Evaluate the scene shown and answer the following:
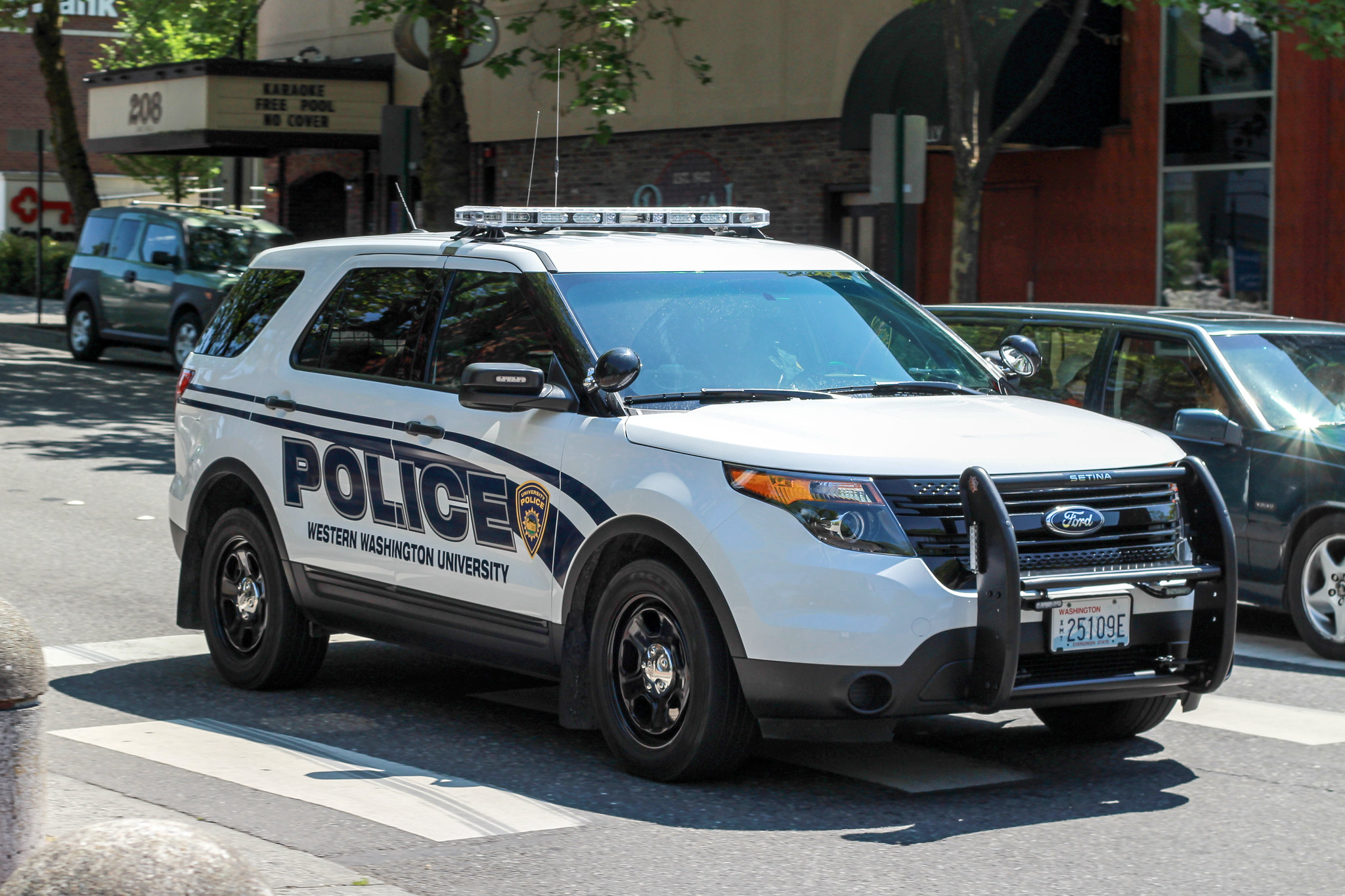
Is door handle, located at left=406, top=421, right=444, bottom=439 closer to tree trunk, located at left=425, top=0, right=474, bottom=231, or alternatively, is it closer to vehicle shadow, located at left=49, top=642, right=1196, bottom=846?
vehicle shadow, located at left=49, top=642, right=1196, bottom=846

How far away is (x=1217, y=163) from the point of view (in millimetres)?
18703

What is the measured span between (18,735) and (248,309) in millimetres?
4226

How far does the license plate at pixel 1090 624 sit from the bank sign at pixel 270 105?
24496 millimetres

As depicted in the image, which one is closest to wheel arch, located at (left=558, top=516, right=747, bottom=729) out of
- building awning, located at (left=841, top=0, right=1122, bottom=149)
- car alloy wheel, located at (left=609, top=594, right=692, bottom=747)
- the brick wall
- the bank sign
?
car alloy wheel, located at (left=609, top=594, right=692, bottom=747)

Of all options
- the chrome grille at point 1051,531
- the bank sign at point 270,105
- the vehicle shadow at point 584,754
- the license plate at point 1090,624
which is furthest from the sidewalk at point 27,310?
the license plate at point 1090,624

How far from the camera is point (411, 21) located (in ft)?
70.9

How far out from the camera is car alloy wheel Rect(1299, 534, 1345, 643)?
863 centimetres

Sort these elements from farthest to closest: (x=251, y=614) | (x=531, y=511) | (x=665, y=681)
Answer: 1. (x=251, y=614)
2. (x=531, y=511)
3. (x=665, y=681)

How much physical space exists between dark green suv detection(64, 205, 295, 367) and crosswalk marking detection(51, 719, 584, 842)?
15.8 m

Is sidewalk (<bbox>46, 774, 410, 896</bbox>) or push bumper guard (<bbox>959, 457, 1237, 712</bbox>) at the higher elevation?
push bumper guard (<bbox>959, 457, 1237, 712</bbox>)

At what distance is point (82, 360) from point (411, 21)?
7.52 meters

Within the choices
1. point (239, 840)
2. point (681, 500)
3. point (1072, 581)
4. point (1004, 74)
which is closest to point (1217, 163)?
point (1004, 74)

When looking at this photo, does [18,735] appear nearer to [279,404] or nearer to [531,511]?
[531,511]

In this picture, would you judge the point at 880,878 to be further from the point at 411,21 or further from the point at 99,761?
the point at 411,21
